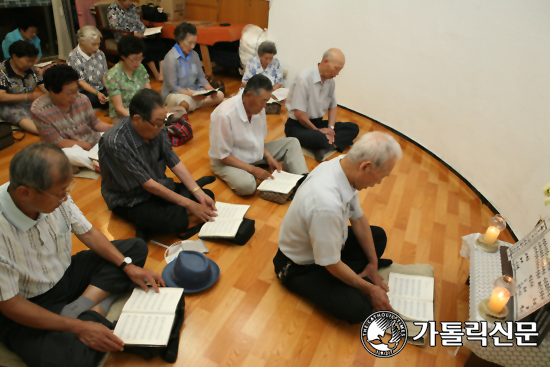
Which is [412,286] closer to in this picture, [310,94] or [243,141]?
[243,141]

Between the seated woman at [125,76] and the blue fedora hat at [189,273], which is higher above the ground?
the seated woman at [125,76]

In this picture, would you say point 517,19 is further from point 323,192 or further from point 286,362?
point 286,362

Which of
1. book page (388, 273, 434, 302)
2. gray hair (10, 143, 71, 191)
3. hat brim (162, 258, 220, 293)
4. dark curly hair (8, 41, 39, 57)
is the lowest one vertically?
hat brim (162, 258, 220, 293)

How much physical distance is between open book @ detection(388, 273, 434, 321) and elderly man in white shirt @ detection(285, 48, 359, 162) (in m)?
1.69

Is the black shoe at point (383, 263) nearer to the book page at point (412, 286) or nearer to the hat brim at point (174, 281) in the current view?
the book page at point (412, 286)

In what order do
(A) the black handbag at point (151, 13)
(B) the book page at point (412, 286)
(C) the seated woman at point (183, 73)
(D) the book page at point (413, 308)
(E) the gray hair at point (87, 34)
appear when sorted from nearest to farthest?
1. (D) the book page at point (413, 308)
2. (B) the book page at point (412, 286)
3. (E) the gray hair at point (87, 34)
4. (C) the seated woman at point (183, 73)
5. (A) the black handbag at point (151, 13)

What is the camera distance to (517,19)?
2971 millimetres

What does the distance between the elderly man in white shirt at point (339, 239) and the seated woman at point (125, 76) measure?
2.39 m

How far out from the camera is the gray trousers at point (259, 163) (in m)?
2.89

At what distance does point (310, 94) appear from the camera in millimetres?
3572

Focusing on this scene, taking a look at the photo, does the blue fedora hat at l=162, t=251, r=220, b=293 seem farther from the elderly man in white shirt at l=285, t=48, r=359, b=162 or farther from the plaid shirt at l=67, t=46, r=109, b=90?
the plaid shirt at l=67, t=46, r=109, b=90

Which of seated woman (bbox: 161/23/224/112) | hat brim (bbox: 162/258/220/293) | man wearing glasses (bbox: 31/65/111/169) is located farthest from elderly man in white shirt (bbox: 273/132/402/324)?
seated woman (bbox: 161/23/224/112)

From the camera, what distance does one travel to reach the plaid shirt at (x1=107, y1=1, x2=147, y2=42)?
5.00 metres

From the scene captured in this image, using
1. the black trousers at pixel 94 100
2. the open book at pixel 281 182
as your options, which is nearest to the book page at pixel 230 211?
the open book at pixel 281 182
